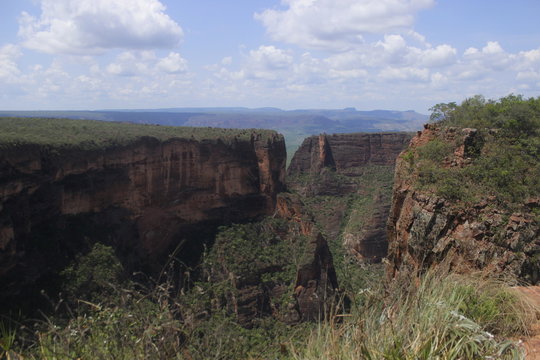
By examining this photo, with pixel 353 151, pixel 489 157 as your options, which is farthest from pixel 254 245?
pixel 353 151

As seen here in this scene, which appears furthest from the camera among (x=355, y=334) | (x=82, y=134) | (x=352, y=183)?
(x=352, y=183)

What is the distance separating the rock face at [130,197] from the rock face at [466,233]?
21.2 meters

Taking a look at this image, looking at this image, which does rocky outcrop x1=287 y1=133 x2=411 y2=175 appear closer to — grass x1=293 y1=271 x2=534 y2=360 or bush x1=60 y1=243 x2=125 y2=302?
bush x1=60 y1=243 x2=125 y2=302

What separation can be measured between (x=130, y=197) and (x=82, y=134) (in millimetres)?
5822

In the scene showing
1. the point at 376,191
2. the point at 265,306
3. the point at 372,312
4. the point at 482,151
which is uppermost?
the point at 482,151

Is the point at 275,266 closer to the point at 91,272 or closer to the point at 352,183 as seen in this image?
the point at 91,272

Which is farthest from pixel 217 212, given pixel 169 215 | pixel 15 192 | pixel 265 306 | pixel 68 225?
pixel 15 192

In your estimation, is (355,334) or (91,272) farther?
(91,272)

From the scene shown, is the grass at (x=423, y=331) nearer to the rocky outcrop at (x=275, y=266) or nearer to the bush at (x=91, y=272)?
the bush at (x=91, y=272)

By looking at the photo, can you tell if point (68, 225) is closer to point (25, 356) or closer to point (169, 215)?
point (169, 215)

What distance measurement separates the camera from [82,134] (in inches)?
1277

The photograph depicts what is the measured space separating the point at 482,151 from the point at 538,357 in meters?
10.5

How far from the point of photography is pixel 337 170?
72.9m

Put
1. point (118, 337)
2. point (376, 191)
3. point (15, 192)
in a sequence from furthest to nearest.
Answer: point (376, 191) < point (15, 192) < point (118, 337)
